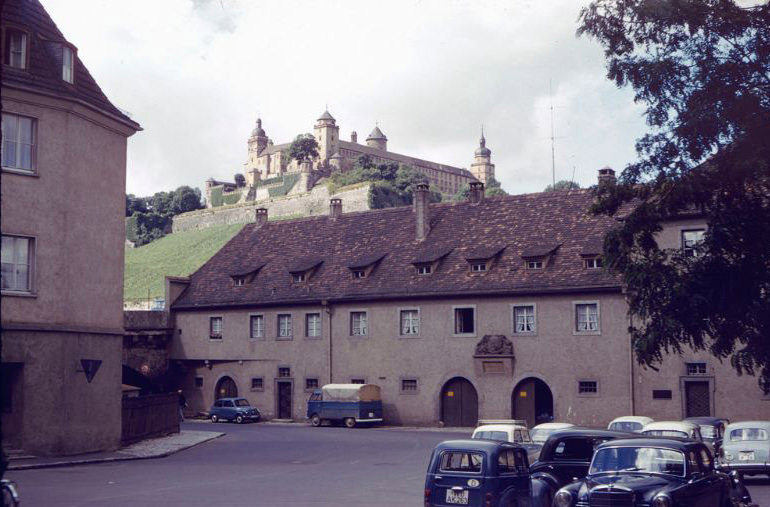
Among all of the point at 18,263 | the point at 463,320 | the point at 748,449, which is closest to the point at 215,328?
the point at 463,320

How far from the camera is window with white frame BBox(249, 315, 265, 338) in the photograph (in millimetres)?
51562

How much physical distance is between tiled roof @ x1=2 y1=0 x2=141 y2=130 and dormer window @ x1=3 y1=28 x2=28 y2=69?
0.19m

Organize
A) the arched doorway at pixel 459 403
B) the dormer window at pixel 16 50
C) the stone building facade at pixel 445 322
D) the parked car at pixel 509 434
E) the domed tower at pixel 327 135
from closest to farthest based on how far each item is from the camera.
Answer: the parked car at pixel 509 434 < the dormer window at pixel 16 50 < the stone building facade at pixel 445 322 < the arched doorway at pixel 459 403 < the domed tower at pixel 327 135

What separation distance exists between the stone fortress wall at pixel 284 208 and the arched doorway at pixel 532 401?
69.4 m

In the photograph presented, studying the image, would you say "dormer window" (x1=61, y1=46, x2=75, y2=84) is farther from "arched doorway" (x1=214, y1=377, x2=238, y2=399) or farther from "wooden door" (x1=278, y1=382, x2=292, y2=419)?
"arched doorway" (x1=214, y1=377, x2=238, y2=399)

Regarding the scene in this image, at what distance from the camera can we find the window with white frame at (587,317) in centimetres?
4238

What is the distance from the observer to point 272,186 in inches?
6245

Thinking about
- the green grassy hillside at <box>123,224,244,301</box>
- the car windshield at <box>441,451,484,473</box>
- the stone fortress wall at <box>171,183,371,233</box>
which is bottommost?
the car windshield at <box>441,451,484,473</box>

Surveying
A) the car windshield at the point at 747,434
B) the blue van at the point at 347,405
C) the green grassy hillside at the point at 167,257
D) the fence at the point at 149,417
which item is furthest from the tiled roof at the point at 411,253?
the green grassy hillside at the point at 167,257

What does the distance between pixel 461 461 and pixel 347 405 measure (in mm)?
29800

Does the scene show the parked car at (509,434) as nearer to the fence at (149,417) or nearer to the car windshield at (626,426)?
the car windshield at (626,426)

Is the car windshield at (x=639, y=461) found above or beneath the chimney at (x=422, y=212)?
beneath

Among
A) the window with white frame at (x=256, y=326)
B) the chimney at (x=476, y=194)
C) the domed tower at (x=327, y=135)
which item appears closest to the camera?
the chimney at (x=476, y=194)

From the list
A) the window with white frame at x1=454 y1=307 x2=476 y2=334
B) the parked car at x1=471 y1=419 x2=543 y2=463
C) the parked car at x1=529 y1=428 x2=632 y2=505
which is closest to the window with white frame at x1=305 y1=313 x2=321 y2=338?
the window with white frame at x1=454 y1=307 x2=476 y2=334
